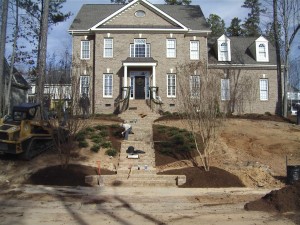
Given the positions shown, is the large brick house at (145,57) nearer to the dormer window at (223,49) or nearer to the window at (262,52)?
the dormer window at (223,49)

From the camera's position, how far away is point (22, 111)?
16.9m

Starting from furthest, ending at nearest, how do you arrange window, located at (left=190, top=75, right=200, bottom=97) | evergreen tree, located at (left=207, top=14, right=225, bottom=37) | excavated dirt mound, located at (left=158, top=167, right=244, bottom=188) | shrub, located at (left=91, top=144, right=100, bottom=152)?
evergreen tree, located at (left=207, top=14, right=225, bottom=37) → shrub, located at (left=91, top=144, right=100, bottom=152) → window, located at (left=190, top=75, right=200, bottom=97) → excavated dirt mound, located at (left=158, top=167, right=244, bottom=188)

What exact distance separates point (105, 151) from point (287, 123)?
47.3 ft

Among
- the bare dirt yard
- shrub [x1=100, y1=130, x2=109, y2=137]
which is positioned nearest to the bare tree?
the bare dirt yard

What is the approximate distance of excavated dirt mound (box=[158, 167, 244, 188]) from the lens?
14219 mm

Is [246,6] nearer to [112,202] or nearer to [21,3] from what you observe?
[21,3]

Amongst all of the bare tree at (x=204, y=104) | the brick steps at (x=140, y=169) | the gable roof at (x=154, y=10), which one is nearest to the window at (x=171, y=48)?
the gable roof at (x=154, y=10)

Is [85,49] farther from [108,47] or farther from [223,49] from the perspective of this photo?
[223,49]

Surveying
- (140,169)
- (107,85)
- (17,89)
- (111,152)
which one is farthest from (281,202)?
(17,89)

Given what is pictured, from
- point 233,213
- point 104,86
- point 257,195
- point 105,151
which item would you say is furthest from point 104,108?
point 233,213

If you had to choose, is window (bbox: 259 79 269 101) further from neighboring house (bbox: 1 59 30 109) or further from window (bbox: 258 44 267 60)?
neighboring house (bbox: 1 59 30 109)

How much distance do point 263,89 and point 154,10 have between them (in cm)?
1157

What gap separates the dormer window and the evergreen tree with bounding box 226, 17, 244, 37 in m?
25.4

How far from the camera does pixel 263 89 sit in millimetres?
33125
